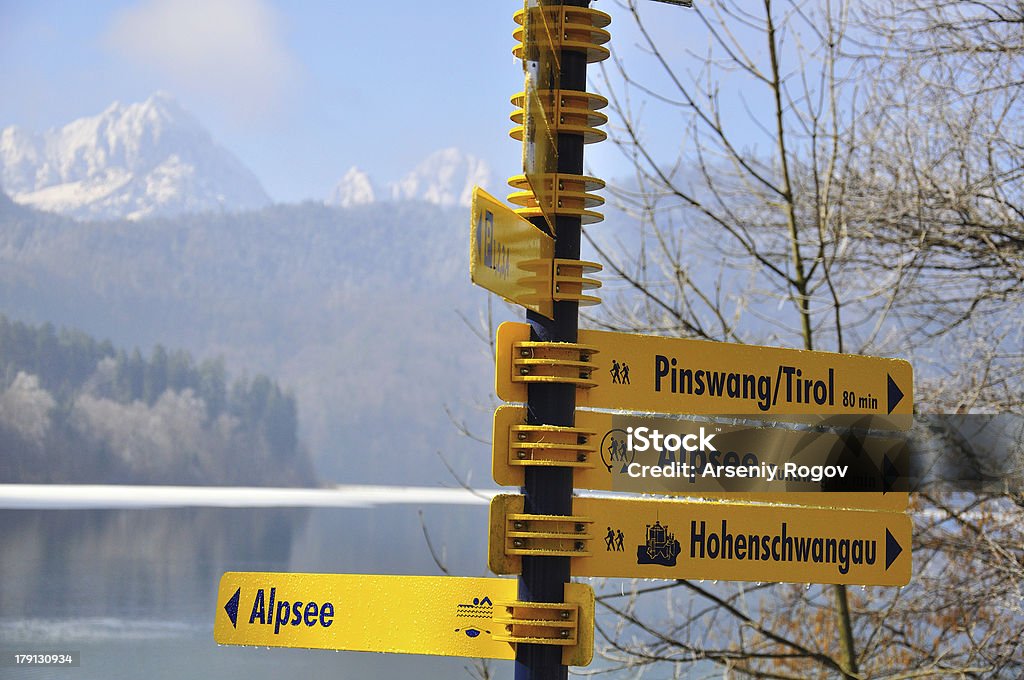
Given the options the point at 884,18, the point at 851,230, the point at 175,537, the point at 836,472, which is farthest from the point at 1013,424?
the point at 175,537

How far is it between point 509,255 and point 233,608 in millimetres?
1031

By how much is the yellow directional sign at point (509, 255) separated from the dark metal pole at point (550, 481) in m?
0.04

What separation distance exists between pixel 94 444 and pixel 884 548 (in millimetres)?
81553

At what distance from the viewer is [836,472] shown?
322cm

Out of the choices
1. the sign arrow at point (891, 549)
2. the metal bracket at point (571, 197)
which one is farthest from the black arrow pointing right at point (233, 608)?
the sign arrow at point (891, 549)

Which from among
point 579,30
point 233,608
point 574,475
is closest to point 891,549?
point 574,475

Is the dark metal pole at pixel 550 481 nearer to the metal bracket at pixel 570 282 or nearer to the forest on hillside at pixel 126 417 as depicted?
the metal bracket at pixel 570 282

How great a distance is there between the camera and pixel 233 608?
280cm

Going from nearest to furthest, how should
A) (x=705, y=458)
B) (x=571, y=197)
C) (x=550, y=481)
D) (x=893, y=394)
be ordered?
1. (x=550, y=481)
2. (x=571, y=197)
3. (x=705, y=458)
4. (x=893, y=394)

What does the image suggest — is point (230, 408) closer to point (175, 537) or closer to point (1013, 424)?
point (175, 537)

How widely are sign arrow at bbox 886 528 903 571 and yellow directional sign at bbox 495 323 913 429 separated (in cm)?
33

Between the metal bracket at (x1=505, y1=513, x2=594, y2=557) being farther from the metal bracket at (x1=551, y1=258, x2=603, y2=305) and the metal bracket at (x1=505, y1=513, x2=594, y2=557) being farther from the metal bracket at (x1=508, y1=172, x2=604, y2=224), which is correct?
the metal bracket at (x1=508, y1=172, x2=604, y2=224)

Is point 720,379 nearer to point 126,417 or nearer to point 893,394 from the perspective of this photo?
point 893,394

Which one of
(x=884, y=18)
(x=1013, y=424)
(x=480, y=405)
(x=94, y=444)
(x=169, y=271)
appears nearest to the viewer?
(x=1013, y=424)
